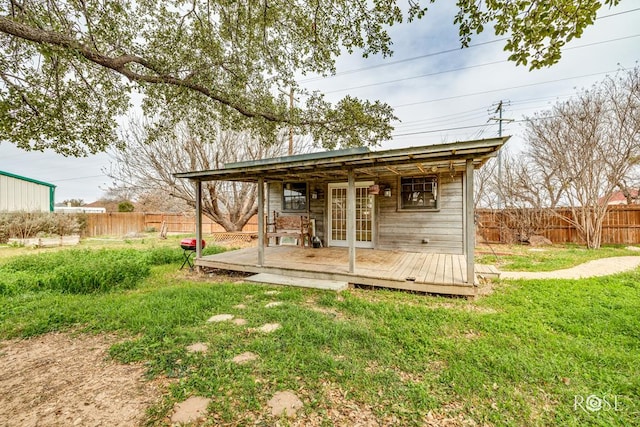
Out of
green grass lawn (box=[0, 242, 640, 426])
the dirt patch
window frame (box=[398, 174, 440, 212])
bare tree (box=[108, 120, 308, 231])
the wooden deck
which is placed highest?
bare tree (box=[108, 120, 308, 231])

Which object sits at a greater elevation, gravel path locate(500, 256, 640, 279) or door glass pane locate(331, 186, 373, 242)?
door glass pane locate(331, 186, 373, 242)

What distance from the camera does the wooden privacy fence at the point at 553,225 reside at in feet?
31.5

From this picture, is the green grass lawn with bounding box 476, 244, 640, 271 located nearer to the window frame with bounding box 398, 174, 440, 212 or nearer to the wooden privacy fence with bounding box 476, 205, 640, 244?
the wooden privacy fence with bounding box 476, 205, 640, 244

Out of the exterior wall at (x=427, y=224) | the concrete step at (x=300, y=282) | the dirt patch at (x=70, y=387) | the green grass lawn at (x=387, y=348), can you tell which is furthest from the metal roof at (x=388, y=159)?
the dirt patch at (x=70, y=387)

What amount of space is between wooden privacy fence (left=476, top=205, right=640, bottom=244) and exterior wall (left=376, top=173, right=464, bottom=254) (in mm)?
2973

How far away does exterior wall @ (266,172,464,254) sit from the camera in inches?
258

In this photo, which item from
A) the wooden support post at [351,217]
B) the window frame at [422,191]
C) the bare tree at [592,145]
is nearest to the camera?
the wooden support post at [351,217]

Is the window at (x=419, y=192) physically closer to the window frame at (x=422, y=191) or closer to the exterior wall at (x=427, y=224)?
the window frame at (x=422, y=191)

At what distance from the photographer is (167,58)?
493 centimetres

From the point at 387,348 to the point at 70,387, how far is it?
2.72 meters

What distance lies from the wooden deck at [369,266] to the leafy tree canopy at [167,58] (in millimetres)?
3164

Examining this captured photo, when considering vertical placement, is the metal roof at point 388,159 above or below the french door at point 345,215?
above

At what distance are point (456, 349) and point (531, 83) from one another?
45.6ft

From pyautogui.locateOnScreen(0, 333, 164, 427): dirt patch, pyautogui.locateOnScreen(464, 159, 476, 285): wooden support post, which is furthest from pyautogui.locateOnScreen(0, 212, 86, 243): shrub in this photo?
pyautogui.locateOnScreen(464, 159, 476, 285): wooden support post
